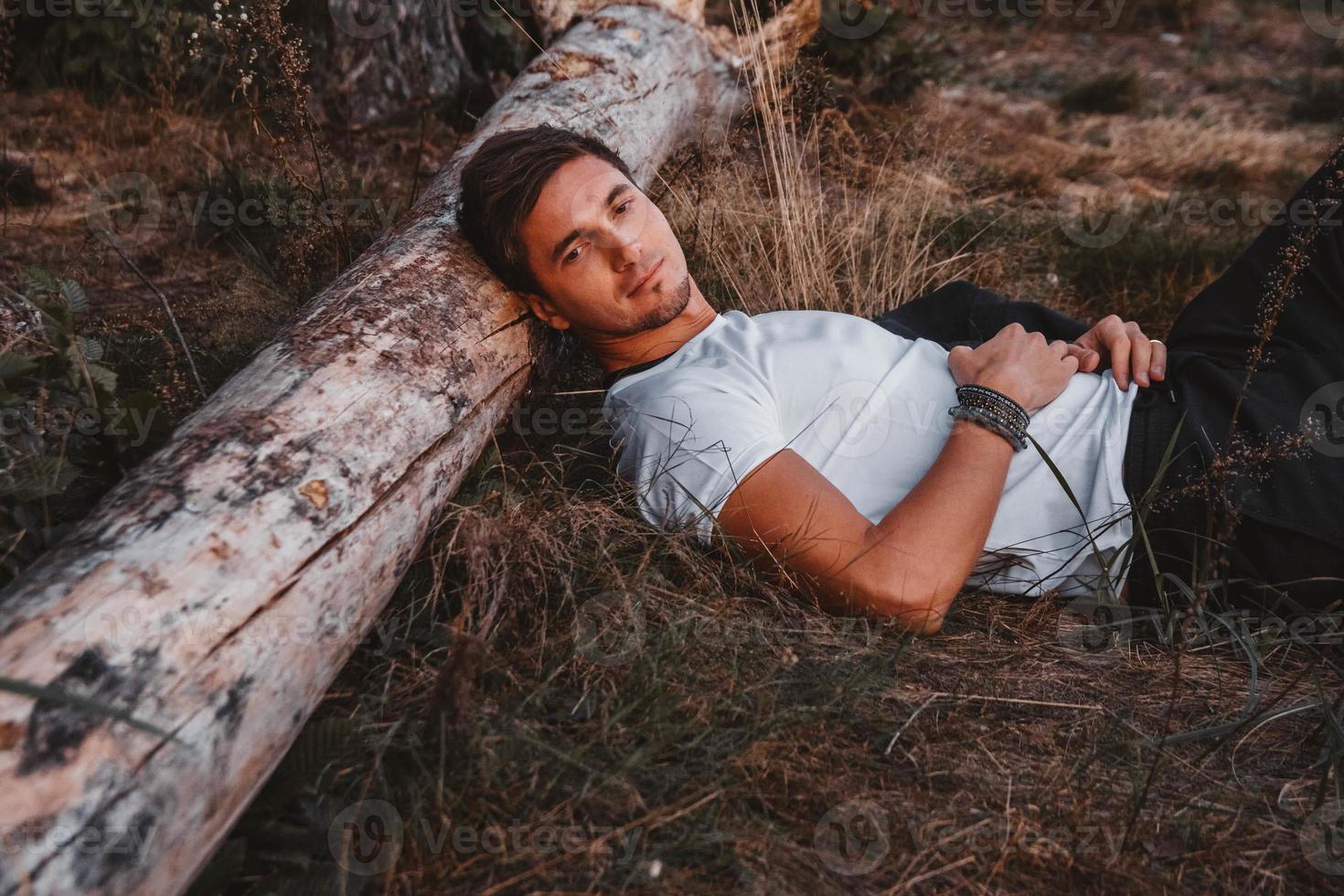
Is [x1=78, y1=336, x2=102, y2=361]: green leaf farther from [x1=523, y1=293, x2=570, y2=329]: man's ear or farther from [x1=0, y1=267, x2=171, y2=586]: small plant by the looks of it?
[x1=523, y1=293, x2=570, y2=329]: man's ear

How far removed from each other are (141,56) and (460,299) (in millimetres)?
3682

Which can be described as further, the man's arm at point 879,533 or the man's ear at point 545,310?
the man's ear at point 545,310

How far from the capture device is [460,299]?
2.28m

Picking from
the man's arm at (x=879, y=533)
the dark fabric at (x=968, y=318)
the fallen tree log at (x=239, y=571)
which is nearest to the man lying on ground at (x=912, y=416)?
the man's arm at (x=879, y=533)

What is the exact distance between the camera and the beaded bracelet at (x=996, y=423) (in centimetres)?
204

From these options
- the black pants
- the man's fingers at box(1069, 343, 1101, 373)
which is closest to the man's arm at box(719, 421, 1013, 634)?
the black pants

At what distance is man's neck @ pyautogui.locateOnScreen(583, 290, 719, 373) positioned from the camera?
2.43 m

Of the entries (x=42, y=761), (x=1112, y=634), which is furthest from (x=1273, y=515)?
(x=42, y=761)

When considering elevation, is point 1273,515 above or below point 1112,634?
above

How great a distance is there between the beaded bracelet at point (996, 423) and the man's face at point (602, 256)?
78 cm

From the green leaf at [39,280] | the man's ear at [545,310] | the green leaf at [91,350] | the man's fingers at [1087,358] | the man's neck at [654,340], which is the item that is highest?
the green leaf at [39,280]

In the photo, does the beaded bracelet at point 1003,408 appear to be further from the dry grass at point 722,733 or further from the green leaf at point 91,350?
the green leaf at point 91,350

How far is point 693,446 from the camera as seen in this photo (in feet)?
6.61

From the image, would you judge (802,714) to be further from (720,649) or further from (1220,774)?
(1220,774)
